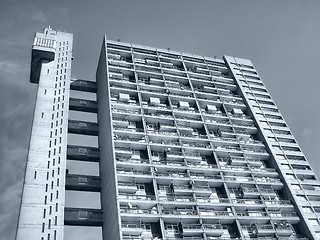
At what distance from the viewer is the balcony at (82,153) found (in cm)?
6059

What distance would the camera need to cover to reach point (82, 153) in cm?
6100

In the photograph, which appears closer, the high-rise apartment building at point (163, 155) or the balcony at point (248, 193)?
the high-rise apartment building at point (163, 155)

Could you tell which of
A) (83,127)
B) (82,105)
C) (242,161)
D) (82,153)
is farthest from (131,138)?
(242,161)

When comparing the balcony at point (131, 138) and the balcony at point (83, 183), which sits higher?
the balcony at point (131, 138)

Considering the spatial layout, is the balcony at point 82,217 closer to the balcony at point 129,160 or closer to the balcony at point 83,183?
the balcony at point 83,183

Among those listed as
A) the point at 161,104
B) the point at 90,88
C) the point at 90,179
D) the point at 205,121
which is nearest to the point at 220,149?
the point at 205,121

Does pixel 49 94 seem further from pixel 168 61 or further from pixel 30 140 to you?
pixel 168 61

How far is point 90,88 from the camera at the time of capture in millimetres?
74000

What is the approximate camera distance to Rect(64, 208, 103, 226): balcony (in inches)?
2066

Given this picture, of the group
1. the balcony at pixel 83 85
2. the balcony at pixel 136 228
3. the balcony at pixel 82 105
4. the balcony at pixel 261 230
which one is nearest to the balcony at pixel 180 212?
the balcony at pixel 136 228

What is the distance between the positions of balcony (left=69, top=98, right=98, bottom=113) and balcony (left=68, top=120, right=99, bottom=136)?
3764mm

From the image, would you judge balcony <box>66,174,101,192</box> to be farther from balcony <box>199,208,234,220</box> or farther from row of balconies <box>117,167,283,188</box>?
balcony <box>199,208,234,220</box>

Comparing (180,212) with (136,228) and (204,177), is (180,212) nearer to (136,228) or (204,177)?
(136,228)

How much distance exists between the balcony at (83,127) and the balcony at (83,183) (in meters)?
10.0
